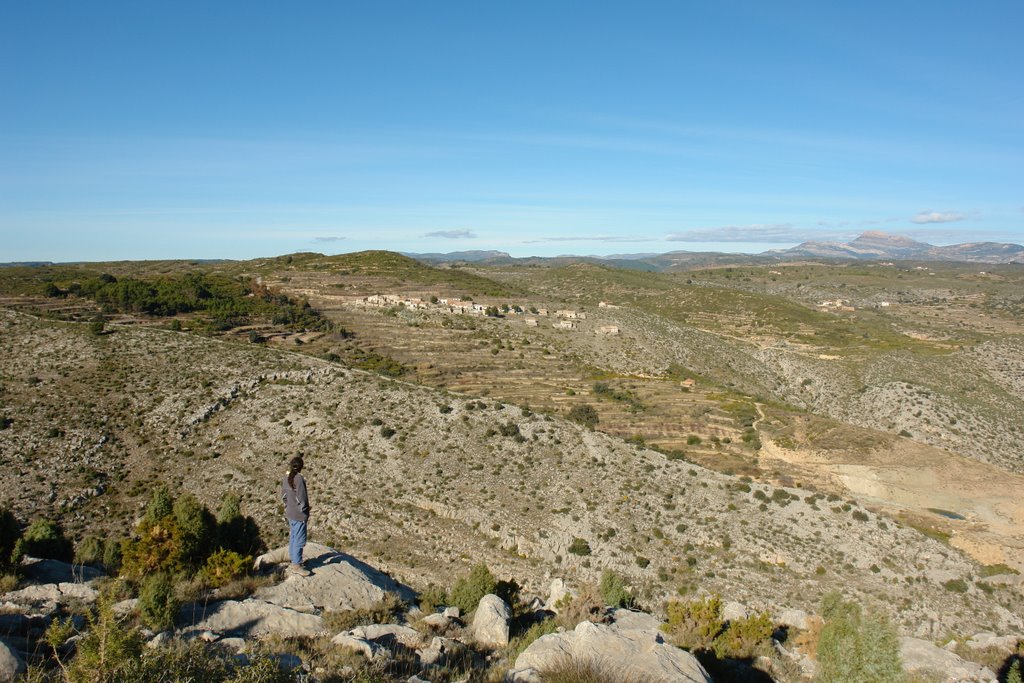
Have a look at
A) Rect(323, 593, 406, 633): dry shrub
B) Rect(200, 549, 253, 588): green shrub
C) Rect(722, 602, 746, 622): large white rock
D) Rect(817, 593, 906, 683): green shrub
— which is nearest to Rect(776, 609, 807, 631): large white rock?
Rect(722, 602, 746, 622): large white rock

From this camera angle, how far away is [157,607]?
9000 millimetres

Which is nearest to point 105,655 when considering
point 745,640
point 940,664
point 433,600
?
point 433,600

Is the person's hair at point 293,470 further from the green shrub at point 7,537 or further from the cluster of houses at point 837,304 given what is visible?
the cluster of houses at point 837,304

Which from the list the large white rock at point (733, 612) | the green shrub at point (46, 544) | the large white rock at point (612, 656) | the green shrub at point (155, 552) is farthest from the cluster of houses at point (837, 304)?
the green shrub at point (46, 544)

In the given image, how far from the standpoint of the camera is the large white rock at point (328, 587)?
37.8 ft

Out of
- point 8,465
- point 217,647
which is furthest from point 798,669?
point 8,465

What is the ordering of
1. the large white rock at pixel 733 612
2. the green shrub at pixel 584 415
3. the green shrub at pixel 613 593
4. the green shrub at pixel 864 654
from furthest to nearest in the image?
the green shrub at pixel 584 415 → the large white rock at pixel 733 612 → the green shrub at pixel 613 593 → the green shrub at pixel 864 654

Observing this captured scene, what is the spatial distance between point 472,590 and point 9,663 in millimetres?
8776

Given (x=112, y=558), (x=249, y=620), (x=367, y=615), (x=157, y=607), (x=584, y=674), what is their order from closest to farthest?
(x=584, y=674)
(x=157, y=607)
(x=249, y=620)
(x=367, y=615)
(x=112, y=558)

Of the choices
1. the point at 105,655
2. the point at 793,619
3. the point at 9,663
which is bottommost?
the point at 793,619

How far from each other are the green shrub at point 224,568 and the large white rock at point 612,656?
6.97 m

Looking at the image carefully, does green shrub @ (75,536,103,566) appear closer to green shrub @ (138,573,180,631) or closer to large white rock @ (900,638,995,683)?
green shrub @ (138,573,180,631)

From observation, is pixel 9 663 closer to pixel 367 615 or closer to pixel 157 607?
pixel 157 607

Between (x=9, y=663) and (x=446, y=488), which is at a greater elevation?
(x=9, y=663)
